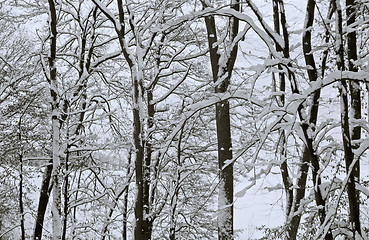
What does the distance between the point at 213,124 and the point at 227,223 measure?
6300 millimetres

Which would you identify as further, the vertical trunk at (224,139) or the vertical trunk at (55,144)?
the vertical trunk at (55,144)

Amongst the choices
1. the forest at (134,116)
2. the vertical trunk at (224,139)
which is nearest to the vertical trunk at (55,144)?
the forest at (134,116)

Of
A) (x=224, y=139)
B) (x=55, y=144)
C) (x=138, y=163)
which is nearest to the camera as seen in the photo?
(x=224, y=139)

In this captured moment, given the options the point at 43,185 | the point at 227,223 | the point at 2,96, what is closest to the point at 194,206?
the point at 43,185

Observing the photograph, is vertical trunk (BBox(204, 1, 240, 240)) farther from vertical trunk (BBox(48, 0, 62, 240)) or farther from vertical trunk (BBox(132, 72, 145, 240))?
vertical trunk (BBox(48, 0, 62, 240))

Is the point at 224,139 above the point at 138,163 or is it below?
above

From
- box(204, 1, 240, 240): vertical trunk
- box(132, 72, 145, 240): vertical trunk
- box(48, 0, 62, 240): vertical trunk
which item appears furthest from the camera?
box(48, 0, 62, 240): vertical trunk

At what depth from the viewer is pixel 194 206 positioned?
561 inches

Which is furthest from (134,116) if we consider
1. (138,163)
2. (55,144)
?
(55,144)

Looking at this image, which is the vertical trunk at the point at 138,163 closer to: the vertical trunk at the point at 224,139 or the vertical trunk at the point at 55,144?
the vertical trunk at the point at 224,139

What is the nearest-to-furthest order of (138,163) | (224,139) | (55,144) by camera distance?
(224,139)
(138,163)
(55,144)

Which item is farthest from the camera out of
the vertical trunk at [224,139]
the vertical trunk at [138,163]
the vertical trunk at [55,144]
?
the vertical trunk at [55,144]

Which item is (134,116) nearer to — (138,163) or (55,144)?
(138,163)

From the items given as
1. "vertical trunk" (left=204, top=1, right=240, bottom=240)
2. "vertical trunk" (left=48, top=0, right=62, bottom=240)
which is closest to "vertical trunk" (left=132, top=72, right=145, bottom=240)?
"vertical trunk" (left=204, top=1, right=240, bottom=240)
